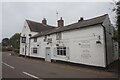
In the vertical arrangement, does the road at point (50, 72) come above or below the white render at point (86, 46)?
below

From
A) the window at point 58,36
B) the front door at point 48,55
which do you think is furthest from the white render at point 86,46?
the front door at point 48,55

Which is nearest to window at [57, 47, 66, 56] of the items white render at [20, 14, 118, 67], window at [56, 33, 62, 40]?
white render at [20, 14, 118, 67]

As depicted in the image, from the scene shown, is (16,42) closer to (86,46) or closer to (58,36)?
(58,36)

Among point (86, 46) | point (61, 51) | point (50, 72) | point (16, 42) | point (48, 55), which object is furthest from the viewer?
point (16, 42)

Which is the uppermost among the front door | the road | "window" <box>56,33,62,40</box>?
"window" <box>56,33,62,40</box>

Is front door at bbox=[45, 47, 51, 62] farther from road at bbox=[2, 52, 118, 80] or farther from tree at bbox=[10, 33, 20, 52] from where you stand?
tree at bbox=[10, 33, 20, 52]

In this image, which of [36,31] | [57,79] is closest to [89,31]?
[57,79]

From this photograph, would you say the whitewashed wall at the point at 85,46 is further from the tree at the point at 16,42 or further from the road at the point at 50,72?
the tree at the point at 16,42

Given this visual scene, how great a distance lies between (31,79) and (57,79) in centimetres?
177

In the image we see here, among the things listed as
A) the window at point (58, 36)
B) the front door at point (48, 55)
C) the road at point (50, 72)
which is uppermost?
the window at point (58, 36)

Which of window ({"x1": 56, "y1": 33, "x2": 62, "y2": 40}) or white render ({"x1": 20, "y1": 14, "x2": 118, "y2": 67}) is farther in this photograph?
window ({"x1": 56, "y1": 33, "x2": 62, "y2": 40})

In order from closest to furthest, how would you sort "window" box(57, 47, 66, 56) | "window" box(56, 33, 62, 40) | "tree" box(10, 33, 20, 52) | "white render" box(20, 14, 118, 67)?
"white render" box(20, 14, 118, 67) < "window" box(57, 47, 66, 56) < "window" box(56, 33, 62, 40) < "tree" box(10, 33, 20, 52)

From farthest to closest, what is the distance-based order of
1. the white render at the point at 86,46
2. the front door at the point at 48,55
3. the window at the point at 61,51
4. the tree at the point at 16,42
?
the tree at the point at 16,42, the front door at the point at 48,55, the window at the point at 61,51, the white render at the point at 86,46

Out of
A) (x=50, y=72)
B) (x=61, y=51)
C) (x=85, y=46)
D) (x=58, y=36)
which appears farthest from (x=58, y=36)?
(x=50, y=72)
